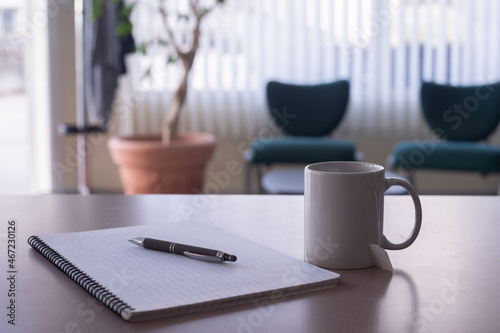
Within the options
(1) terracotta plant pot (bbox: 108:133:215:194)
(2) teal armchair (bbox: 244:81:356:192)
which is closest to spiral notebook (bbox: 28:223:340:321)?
(1) terracotta plant pot (bbox: 108:133:215:194)

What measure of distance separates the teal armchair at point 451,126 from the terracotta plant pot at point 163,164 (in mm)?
995

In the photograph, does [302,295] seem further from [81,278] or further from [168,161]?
[168,161]

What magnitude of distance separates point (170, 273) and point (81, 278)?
0.10m

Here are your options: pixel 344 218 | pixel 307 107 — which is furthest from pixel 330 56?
pixel 344 218

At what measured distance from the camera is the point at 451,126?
3773 millimetres

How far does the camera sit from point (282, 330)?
0.68 m

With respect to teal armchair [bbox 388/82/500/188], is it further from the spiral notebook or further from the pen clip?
the pen clip

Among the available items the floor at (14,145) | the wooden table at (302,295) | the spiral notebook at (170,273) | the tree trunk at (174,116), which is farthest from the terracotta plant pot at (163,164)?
the spiral notebook at (170,273)

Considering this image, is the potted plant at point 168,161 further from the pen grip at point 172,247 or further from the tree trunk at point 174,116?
the pen grip at point 172,247

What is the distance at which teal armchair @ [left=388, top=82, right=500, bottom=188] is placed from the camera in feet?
11.4

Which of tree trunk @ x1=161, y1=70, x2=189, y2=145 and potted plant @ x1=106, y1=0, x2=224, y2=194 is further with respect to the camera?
tree trunk @ x1=161, y1=70, x2=189, y2=145

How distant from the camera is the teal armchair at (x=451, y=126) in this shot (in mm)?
3473

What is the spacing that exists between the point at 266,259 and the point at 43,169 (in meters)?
3.71

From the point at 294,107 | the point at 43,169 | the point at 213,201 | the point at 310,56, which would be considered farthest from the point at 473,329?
the point at 43,169
